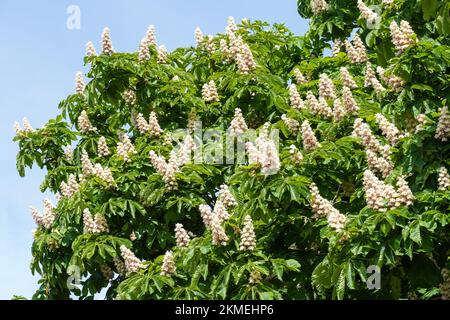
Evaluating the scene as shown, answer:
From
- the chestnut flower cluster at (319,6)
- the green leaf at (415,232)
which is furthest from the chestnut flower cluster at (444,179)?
the chestnut flower cluster at (319,6)

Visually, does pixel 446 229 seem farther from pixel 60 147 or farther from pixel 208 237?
pixel 60 147

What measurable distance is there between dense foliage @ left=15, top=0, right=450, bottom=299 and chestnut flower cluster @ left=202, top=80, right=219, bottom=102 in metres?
0.03

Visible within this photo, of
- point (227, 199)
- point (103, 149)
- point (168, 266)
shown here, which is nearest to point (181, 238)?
point (168, 266)

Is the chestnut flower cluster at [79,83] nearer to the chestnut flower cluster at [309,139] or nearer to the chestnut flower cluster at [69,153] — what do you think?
the chestnut flower cluster at [69,153]

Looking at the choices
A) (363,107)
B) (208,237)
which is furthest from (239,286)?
(363,107)

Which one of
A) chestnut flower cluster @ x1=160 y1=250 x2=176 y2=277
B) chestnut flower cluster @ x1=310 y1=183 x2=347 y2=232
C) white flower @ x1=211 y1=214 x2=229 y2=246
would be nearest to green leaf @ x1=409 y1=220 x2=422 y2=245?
chestnut flower cluster @ x1=310 y1=183 x2=347 y2=232

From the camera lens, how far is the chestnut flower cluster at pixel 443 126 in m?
9.02

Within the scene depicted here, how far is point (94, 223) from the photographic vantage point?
37.5 feet

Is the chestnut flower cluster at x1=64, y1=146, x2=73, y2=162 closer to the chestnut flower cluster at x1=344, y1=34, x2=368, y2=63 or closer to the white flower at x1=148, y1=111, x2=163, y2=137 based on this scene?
the white flower at x1=148, y1=111, x2=163, y2=137

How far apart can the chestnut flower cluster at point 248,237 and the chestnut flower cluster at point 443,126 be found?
2.03m

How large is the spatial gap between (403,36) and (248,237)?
8.38 ft

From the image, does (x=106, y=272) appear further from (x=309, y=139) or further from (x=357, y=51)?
(x=357, y=51)

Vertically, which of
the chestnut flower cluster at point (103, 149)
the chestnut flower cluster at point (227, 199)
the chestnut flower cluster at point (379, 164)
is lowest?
the chestnut flower cluster at point (227, 199)

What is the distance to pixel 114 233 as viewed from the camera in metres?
11.8
